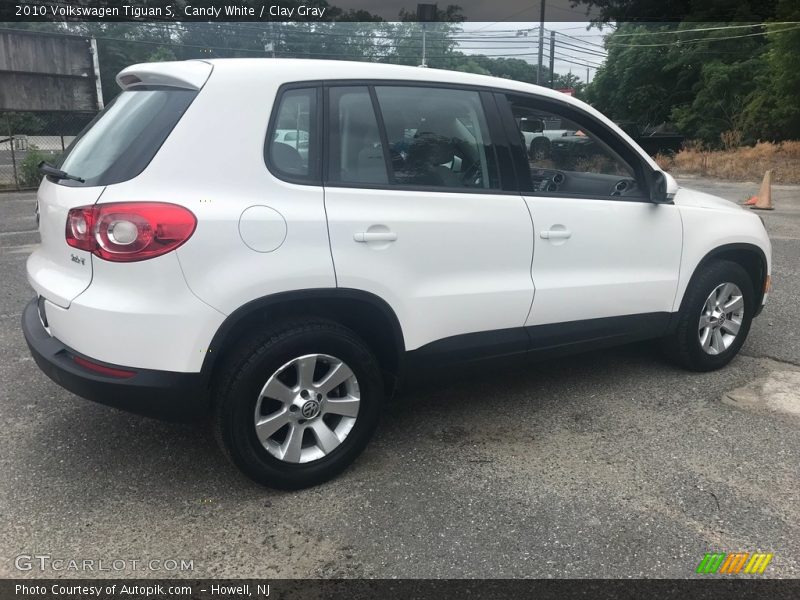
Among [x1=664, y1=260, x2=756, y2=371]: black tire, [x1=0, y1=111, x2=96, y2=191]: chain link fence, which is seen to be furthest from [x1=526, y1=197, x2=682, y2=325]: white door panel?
[x1=0, y1=111, x2=96, y2=191]: chain link fence

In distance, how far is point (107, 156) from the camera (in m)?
2.78

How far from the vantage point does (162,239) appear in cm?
255

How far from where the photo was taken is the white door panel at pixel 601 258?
3516 mm

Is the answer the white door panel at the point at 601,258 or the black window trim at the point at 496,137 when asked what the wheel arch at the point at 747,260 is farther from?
the black window trim at the point at 496,137

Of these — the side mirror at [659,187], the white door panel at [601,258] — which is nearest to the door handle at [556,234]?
the white door panel at [601,258]

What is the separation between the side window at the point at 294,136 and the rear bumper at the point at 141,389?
95cm

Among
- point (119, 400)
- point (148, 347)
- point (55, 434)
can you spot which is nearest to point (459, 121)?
point (148, 347)

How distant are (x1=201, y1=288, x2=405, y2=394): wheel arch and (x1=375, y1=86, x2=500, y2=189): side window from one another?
0.62 meters

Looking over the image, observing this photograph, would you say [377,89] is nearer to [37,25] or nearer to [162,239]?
[162,239]

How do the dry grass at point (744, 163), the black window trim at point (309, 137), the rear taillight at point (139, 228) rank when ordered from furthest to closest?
the dry grass at point (744, 163)
the black window trim at point (309, 137)
the rear taillight at point (139, 228)

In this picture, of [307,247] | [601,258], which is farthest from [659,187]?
[307,247]

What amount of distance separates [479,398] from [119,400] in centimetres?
215

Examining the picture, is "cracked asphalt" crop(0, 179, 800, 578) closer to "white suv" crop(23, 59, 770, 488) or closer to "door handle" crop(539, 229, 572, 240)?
"white suv" crop(23, 59, 770, 488)

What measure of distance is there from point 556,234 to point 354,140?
1211mm
